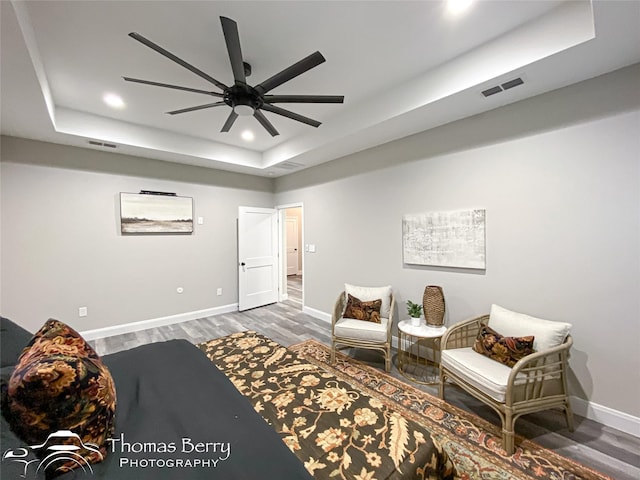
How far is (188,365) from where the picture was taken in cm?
175

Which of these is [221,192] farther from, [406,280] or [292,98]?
[406,280]

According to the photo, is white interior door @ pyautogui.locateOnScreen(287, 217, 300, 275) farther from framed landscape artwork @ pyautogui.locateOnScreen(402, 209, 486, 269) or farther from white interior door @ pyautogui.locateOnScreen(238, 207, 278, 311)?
framed landscape artwork @ pyautogui.locateOnScreen(402, 209, 486, 269)

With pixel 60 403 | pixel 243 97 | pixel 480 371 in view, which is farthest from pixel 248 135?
pixel 480 371

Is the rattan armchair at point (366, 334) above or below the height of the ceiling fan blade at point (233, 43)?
below

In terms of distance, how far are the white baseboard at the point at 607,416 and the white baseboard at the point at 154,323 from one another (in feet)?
16.3

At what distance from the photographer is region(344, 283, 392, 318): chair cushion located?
3316 millimetres

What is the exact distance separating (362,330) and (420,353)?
3.06 ft

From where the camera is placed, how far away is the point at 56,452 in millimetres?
885

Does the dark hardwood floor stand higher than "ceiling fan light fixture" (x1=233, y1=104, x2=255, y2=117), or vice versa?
"ceiling fan light fixture" (x1=233, y1=104, x2=255, y2=117)

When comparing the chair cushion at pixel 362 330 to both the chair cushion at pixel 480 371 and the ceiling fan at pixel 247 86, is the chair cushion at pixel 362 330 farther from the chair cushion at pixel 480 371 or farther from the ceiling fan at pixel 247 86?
the ceiling fan at pixel 247 86

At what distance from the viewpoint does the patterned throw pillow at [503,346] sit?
2057mm

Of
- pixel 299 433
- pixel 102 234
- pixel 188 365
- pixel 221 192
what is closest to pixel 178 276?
pixel 102 234

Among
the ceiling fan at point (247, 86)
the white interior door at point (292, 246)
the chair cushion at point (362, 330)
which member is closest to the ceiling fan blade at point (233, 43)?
the ceiling fan at point (247, 86)

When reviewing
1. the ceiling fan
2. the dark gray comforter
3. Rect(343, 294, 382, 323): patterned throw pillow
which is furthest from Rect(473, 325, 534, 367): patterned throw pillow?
the ceiling fan
